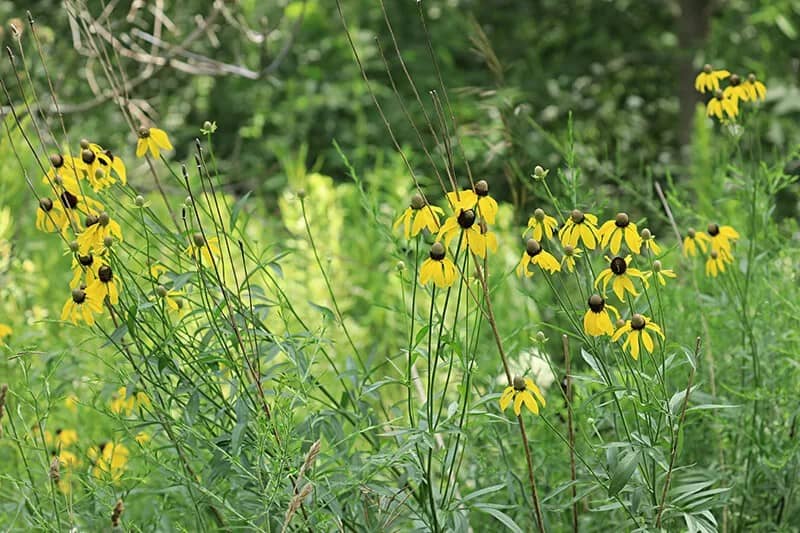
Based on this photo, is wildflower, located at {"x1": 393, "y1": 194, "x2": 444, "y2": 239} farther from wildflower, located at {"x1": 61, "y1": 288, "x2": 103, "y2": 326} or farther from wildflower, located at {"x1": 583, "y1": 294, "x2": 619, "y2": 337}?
wildflower, located at {"x1": 61, "y1": 288, "x2": 103, "y2": 326}

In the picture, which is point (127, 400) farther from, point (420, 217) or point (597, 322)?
point (597, 322)

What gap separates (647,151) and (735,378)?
12.7 feet

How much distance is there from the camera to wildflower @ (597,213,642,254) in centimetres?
120

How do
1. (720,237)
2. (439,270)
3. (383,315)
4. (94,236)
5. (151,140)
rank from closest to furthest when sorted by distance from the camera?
(439,270), (94,236), (151,140), (720,237), (383,315)

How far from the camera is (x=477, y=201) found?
46.3 inches

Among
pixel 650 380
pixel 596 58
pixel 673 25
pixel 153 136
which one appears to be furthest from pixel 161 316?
pixel 673 25

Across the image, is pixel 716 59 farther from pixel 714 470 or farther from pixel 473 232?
pixel 473 232

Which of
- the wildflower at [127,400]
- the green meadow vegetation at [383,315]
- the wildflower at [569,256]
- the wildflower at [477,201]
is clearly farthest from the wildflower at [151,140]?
the wildflower at [569,256]

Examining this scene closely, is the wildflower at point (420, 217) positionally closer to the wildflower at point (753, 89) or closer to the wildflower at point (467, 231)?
the wildflower at point (467, 231)

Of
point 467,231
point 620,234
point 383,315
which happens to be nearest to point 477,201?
point 467,231

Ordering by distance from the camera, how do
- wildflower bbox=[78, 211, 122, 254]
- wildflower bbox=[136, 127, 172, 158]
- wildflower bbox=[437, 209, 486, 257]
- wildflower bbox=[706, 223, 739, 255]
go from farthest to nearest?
1. wildflower bbox=[706, 223, 739, 255]
2. wildflower bbox=[136, 127, 172, 158]
3. wildflower bbox=[78, 211, 122, 254]
4. wildflower bbox=[437, 209, 486, 257]

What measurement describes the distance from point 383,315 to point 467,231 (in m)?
1.89

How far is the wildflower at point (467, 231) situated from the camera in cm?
114

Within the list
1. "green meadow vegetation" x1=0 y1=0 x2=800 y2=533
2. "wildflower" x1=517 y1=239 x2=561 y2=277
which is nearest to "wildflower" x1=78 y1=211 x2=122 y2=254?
"green meadow vegetation" x1=0 y1=0 x2=800 y2=533
